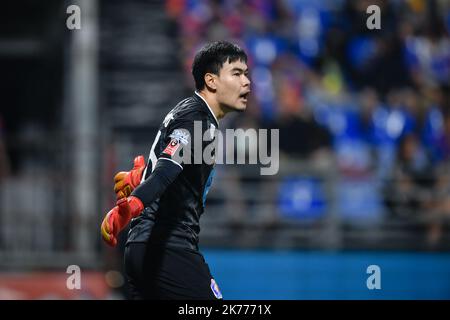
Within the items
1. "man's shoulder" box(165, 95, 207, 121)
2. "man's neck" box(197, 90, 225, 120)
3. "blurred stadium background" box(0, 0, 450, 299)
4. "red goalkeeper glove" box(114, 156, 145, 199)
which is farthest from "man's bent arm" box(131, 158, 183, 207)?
"blurred stadium background" box(0, 0, 450, 299)

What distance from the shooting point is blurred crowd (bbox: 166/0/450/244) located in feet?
42.6

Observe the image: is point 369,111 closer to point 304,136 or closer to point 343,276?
point 304,136

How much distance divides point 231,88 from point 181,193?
0.75m

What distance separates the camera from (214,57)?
20.2 feet

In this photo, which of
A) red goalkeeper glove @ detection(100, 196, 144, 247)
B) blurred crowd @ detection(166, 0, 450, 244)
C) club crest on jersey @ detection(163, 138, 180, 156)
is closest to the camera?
red goalkeeper glove @ detection(100, 196, 144, 247)

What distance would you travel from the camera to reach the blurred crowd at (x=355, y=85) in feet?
42.6

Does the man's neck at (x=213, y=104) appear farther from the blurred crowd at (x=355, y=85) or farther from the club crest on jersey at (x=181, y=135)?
the blurred crowd at (x=355, y=85)

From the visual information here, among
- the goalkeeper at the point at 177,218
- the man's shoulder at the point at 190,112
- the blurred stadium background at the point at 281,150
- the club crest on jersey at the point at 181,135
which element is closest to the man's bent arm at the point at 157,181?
the goalkeeper at the point at 177,218

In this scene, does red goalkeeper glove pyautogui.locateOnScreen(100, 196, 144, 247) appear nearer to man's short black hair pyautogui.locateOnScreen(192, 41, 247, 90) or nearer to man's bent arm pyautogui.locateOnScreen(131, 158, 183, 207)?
man's bent arm pyautogui.locateOnScreen(131, 158, 183, 207)

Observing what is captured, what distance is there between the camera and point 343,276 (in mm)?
12367

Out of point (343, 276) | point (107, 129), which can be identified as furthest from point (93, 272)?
point (343, 276)

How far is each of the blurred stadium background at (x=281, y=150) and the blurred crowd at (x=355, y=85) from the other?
0.02m

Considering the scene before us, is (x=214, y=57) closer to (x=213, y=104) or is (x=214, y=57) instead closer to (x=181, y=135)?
(x=213, y=104)

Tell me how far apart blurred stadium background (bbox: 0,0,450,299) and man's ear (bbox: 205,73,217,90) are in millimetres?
5828
